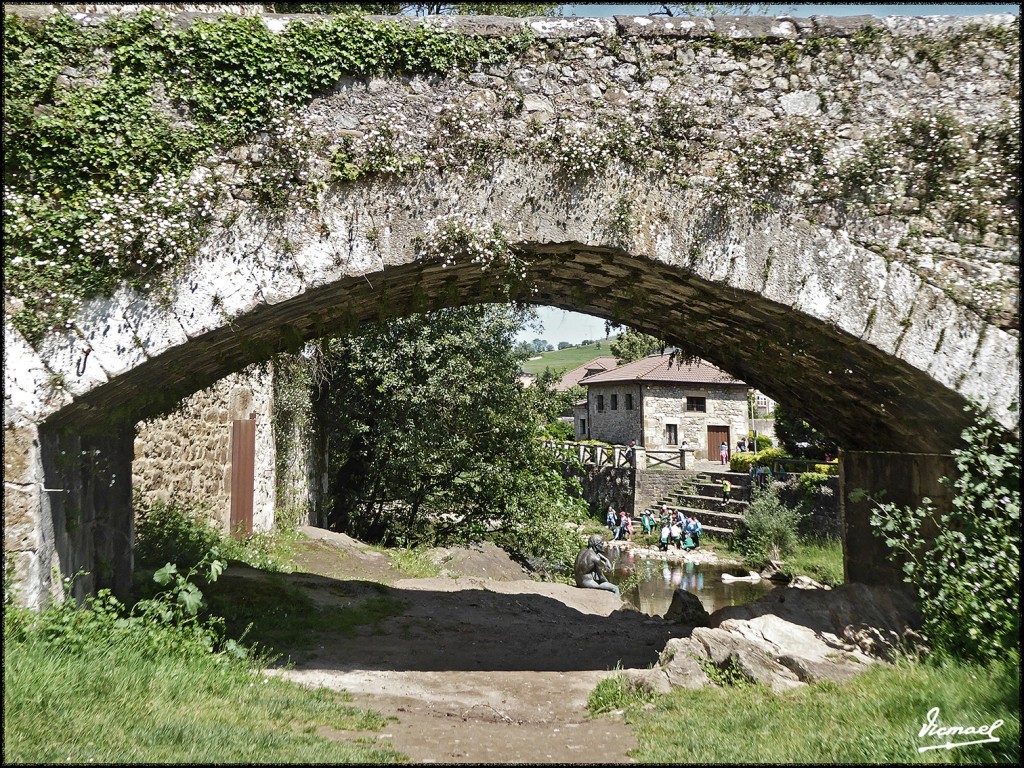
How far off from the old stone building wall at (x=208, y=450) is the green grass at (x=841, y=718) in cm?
413

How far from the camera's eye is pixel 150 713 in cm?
344

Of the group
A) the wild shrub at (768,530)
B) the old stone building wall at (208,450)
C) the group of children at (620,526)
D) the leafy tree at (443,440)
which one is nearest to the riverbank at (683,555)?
the wild shrub at (768,530)

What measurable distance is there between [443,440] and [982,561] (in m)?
8.83

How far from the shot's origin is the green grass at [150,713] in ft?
9.94

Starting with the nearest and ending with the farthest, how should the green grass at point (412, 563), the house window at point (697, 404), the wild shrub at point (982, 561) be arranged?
1. the wild shrub at point (982, 561)
2. the green grass at point (412, 563)
3. the house window at point (697, 404)

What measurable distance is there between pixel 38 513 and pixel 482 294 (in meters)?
3.08

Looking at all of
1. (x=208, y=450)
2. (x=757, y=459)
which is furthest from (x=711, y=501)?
(x=208, y=450)

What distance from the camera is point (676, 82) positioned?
455 centimetres

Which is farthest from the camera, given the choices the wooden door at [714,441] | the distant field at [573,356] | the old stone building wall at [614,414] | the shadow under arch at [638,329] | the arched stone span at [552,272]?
the distant field at [573,356]

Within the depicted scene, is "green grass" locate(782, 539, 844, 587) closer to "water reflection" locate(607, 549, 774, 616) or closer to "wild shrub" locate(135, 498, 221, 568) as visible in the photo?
"water reflection" locate(607, 549, 774, 616)

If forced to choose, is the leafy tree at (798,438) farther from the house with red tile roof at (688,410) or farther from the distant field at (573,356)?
the distant field at (573,356)

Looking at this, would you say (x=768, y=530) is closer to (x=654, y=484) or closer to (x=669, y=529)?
(x=669, y=529)

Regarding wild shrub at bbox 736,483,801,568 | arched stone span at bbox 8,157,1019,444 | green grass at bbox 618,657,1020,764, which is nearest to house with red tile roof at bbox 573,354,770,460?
wild shrub at bbox 736,483,801,568

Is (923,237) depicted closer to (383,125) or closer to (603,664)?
(383,125)
